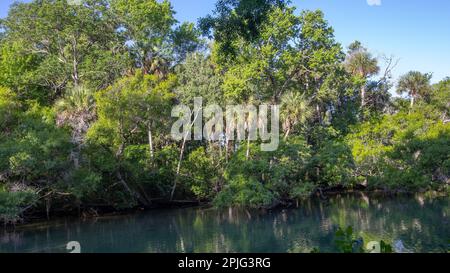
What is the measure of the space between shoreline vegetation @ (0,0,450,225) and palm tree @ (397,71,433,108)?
3.21 meters

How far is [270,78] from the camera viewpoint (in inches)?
1222

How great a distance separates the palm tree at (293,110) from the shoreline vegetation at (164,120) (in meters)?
0.08

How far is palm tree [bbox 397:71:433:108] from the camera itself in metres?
39.2

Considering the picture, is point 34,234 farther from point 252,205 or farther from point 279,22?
point 279,22

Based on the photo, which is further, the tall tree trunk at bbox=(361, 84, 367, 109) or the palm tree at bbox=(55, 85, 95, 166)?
the tall tree trunk at bbox=(361, 84, 367, 109)

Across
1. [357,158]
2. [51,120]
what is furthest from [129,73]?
[357,158]

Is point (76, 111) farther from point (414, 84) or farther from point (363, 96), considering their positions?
point (414, 84)

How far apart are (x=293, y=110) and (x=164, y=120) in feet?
27.1

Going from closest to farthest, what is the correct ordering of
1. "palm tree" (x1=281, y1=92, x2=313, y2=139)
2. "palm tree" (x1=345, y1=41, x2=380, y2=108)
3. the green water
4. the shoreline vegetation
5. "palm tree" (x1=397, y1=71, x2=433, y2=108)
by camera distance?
1. the green water
2. the shoreline vegetation
3. "palm tree" (x1=281, y1=92, x2=313, y2=139)
4. "palm tree" (x1=345, y1=41, x2=380, y2=108)
5. "palm tree" (x1=397, y1=71, x2=433, y2=108)

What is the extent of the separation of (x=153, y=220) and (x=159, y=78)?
1096cm

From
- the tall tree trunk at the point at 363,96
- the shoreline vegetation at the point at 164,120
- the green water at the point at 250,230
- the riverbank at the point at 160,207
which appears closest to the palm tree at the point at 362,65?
the tall tree trunk at the point at 363,96

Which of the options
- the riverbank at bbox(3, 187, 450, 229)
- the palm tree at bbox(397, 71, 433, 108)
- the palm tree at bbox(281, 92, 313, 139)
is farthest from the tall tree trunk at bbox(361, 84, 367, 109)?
the palm tree at bbox(281, 92, 313, 139)

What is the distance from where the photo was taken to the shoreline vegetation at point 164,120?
24.5 meters

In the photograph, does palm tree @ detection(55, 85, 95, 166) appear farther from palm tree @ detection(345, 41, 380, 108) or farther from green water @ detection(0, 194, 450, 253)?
palm tree @ detection(345, 41, 380, 108)
